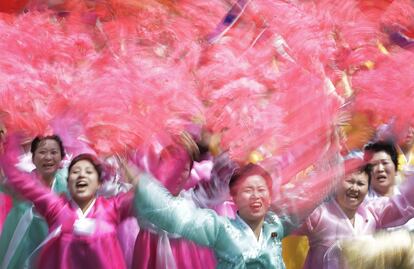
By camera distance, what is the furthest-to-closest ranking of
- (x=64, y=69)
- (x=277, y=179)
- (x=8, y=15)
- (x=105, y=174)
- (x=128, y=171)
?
(x=8, y=15) < (x=64, y=69) < (x=105, y=174) < (x=277, y=179) < (x=128, y=171)

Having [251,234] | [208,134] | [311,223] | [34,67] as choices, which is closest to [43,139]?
[34,67]

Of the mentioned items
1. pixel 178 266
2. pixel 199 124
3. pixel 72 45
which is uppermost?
pixel 72 45

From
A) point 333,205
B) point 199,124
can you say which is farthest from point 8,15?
point 333,205

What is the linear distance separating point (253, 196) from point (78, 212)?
0.82 metres

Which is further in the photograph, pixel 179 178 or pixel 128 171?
pixel 179 178

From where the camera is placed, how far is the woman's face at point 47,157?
6.36 m

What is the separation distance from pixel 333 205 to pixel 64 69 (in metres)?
1.24

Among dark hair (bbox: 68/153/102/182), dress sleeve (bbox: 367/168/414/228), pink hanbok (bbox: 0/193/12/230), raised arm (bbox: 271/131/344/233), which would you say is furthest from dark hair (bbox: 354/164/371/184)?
pink hanbok (bbox: 0/193/12/230)

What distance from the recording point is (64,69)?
655 cm

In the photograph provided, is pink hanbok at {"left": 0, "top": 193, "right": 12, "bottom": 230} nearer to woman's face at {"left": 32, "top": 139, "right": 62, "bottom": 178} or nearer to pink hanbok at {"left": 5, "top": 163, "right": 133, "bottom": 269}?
A: woman's face at {"left": 32, "top": 139, "right": 62, "bottom": 178}

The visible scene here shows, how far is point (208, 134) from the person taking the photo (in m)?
6.50

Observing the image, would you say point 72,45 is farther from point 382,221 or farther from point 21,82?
point 382,221

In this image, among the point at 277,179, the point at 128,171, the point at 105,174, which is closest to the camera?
the point at 128,171

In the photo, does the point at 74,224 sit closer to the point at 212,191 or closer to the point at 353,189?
the point at 212,191
